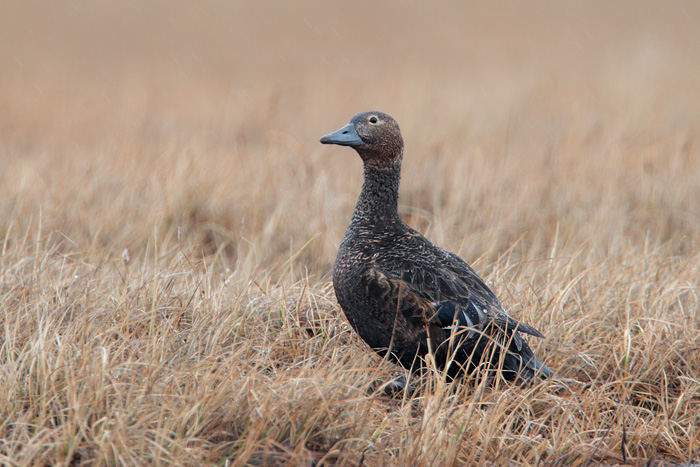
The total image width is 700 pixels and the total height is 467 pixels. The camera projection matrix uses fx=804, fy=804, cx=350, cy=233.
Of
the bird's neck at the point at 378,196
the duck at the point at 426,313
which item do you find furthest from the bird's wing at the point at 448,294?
the bird's neck at the point at 378,196

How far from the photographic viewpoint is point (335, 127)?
882cm

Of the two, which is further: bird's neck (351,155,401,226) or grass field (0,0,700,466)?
bird's neck (351,155,401,226)

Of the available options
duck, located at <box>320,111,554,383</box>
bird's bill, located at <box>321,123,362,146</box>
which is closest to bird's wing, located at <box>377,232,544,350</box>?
duck, located at <box>320,111,554,383</box>

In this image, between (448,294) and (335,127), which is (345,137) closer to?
(448,294)

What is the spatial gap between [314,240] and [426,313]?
2.14 meters

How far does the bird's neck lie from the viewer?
3.65 m

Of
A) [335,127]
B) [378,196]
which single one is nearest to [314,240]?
[378,196]

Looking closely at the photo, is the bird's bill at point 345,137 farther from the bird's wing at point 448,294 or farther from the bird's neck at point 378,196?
the bird's wing at point 448,294

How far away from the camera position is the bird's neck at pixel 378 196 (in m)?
3.65

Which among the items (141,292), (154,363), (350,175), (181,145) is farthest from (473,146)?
(154,363)

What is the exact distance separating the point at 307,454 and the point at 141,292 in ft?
4.85

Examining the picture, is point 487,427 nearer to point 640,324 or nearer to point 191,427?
point 191,427

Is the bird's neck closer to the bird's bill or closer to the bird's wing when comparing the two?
the bird's bill

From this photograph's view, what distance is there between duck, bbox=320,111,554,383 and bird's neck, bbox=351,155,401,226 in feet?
0.42
